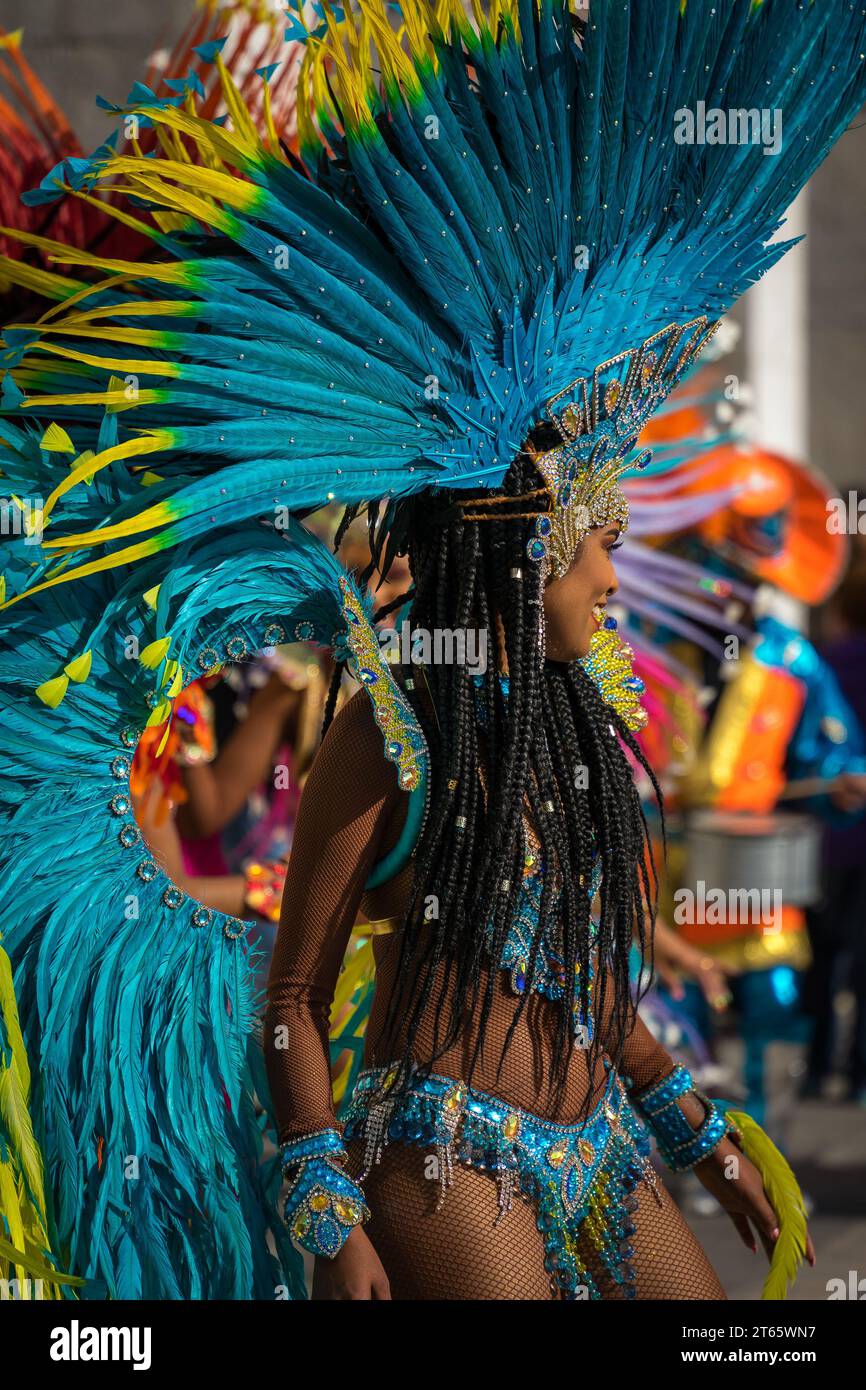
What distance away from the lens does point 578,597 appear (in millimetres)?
2178

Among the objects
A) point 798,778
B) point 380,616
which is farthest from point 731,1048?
point 380,616

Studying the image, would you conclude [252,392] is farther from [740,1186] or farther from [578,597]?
[740,1186]

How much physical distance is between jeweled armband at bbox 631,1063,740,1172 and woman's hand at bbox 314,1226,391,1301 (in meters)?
0.54

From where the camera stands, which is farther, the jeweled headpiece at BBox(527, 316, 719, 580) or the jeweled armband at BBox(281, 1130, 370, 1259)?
the jeweled headpiece at BBox(527, 316, 719, 580)

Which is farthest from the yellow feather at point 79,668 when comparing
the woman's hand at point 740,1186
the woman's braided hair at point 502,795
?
the woman's hand at point 740,1186

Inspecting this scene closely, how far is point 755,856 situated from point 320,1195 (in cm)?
328

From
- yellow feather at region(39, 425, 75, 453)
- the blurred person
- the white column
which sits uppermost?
the white column

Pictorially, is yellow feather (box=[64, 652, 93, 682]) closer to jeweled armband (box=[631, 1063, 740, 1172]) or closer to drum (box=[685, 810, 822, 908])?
jeweled armband (box=[631, 1063, 740, 1172])

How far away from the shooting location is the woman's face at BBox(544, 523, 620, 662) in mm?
2170

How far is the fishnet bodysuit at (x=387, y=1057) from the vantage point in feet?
6.70

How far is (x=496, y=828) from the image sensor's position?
2.10 m

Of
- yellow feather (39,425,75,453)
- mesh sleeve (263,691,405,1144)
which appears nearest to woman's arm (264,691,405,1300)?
mesh sleeve (263,691,405,1144)

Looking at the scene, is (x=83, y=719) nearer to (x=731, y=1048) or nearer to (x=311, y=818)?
(x=311, y=818)
